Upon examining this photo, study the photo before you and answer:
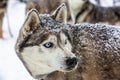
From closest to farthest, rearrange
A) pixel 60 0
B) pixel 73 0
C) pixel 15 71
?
pixel 15 71 → pixel 60 0 → pixel 73 0

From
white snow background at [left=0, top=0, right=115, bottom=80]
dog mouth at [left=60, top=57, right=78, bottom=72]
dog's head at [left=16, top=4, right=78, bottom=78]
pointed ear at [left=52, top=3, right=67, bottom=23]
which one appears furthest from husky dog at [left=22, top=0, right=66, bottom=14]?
dog mouth at [left=60, top=57, right=78, bottom=72]

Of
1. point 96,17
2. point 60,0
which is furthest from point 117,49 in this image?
point 96,17

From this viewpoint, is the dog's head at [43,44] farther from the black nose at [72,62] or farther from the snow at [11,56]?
the snow at [11,56]

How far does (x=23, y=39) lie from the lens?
12.3ft

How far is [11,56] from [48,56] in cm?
313

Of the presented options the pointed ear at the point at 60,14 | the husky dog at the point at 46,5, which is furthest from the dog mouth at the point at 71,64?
the husky dog at the point at 46,5

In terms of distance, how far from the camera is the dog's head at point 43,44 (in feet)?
12.1

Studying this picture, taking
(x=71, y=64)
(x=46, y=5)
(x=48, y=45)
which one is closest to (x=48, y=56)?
(x=48, y=45)

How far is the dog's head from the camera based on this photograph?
3686 mm

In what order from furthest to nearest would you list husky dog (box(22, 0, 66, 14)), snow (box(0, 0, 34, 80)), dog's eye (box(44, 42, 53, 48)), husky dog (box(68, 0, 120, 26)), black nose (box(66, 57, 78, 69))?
husky dog (box(68, 0, 120, 26)) < husky dog (box(22, 0, 66, 14)) < snow (box(0, 0, 34, 80)) < dog's eye (box(44, 42, 53, 48)) < black nose (box(66, 57, 78, 69))

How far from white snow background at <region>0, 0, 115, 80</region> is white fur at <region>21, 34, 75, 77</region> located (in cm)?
146

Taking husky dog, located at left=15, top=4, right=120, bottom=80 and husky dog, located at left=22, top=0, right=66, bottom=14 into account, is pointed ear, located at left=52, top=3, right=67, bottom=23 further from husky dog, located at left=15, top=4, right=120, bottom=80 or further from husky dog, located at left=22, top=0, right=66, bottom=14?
husky dog, located at left=22, top=0, right=66, bottom=14

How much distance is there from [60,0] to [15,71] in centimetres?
166

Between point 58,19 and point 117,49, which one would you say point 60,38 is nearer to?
point 58,19
